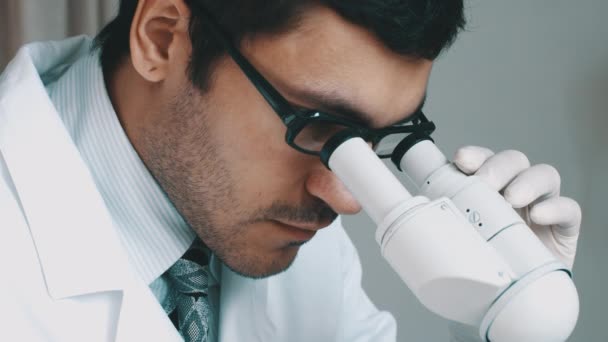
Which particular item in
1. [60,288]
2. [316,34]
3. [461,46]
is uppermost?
[316,34]

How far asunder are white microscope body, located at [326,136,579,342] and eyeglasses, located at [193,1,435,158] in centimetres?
9

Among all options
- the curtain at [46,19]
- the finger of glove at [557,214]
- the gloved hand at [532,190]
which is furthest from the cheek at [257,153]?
the curtain at [46,19]

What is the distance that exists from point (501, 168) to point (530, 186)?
0.05 metres

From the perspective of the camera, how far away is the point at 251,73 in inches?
35.1

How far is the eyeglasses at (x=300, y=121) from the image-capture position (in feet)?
2.83

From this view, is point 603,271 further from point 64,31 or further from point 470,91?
point 64,31

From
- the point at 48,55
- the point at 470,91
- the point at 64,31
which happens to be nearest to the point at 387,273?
the point at 470,91

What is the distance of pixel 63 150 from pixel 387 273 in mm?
1344

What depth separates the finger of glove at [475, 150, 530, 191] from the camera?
976mm

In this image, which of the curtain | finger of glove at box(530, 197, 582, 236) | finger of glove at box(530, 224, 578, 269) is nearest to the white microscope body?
finger of glove at box(530, 197, 582, 236)

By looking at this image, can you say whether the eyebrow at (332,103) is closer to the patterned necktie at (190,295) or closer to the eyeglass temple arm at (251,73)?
the eyeglass temple arm at (251,73)

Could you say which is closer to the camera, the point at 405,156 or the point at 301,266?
the point at 405,156

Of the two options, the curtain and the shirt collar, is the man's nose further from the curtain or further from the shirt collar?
the curtain

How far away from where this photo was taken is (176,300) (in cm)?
106
